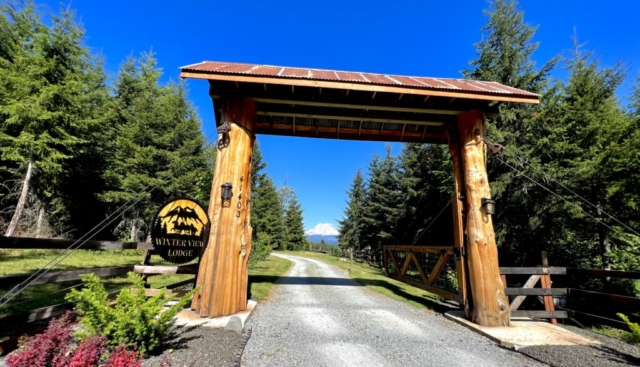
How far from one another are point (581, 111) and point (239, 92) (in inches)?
527

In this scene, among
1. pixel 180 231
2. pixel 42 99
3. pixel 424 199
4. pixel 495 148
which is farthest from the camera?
pixel 424 199

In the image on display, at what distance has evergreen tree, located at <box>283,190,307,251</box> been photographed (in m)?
44.2

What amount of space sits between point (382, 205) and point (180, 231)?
20382mm

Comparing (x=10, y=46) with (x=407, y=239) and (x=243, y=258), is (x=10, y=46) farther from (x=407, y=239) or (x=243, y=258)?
(x=407, y=239)

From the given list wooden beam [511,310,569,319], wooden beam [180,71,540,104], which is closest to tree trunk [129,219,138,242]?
wooden beam [180,71,540,104]

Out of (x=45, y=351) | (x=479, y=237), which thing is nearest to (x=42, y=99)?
(x=45, y=351)

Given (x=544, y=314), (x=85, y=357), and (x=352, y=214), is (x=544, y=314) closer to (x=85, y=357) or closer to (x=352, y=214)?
(x=85, y=357)

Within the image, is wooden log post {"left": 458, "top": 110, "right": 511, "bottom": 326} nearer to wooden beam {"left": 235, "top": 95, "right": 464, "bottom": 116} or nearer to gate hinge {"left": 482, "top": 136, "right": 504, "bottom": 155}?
gate hinge {"left": 482, "top": 136, "right": 504, "bottom": 155}

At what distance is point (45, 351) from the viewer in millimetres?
2143

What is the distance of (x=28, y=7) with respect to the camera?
50.8 ft

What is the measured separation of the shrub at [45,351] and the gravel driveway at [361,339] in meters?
1.89

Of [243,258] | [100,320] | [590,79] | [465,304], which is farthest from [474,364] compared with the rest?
[590,79]

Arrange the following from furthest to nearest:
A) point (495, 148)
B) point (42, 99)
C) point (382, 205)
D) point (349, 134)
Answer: point (382, 205) → point (42, 99) → point (349, 134) → point (495, 148)

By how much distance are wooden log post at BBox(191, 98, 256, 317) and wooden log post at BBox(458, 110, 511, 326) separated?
4.68 m
